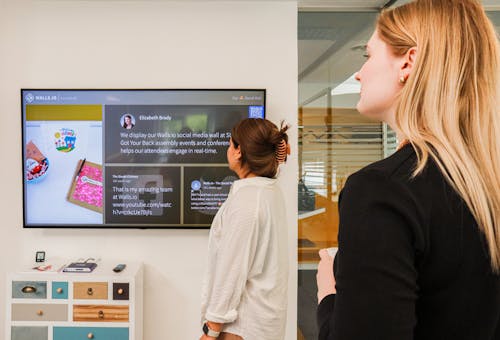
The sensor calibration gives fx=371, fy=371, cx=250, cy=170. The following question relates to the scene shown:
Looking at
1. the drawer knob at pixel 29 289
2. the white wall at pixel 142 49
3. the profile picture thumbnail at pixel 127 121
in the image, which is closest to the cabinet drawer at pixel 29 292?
the drawer knob at pixel 29 289

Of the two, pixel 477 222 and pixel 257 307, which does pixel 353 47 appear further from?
pixel 477 222

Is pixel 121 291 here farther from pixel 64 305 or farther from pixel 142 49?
pixel 142 49

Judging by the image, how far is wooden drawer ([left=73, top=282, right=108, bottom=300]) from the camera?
224cm

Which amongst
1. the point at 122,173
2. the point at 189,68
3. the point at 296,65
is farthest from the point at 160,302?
the point at 296,65

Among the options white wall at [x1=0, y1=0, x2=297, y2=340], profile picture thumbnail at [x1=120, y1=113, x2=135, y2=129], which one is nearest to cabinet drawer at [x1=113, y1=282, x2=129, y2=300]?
profile picture thumbnail at [x1=120, y1=113, x2=135, y2=129]

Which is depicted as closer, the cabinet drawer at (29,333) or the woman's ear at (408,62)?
the woman's ear at (408,62)

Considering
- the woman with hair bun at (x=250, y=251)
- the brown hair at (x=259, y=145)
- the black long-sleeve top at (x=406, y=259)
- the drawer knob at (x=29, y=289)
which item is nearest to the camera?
the black long-sleeve top at (x=406, y=259)

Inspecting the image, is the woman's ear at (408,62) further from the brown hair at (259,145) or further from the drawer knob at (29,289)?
the drawer knob at (29,289)

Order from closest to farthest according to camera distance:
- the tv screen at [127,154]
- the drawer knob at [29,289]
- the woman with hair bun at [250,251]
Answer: the woman with hair bun at [250,251], the drawer knob at [29,289], the tv screen at [127,154]

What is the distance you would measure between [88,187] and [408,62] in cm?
229

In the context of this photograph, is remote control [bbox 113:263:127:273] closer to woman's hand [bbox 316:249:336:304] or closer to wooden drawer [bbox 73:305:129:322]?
wooden drawer [bbox 73:305:129:322]

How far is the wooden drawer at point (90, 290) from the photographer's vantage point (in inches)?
88.1

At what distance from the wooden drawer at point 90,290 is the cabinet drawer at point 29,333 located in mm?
285

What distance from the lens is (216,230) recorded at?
66.9 inches
